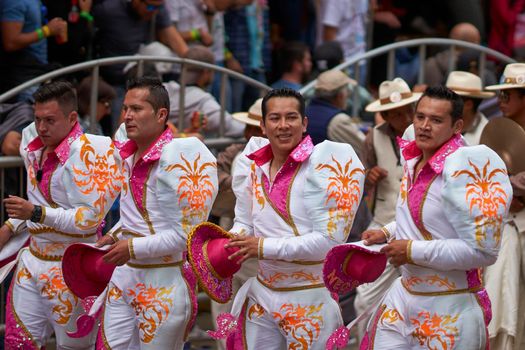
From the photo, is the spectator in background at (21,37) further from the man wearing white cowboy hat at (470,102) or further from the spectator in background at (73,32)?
the man wearing white cowboy hat at (470,102)

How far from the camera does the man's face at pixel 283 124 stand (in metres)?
7.27

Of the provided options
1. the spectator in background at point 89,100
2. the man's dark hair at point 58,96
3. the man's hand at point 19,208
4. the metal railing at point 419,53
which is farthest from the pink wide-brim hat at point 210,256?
the metal railing at point 419,53

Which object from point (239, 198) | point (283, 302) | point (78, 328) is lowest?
point (78, 328)

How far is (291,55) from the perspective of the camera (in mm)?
12062

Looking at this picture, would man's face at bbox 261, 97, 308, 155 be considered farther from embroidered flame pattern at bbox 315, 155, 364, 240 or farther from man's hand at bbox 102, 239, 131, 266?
man's hand at bbox 102, 239, 131, 266

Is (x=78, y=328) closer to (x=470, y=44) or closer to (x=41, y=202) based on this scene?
(x=41, y=202)

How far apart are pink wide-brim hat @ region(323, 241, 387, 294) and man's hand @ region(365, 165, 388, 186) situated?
8.91 ft

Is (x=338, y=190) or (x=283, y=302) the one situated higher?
(x=338, y=190)

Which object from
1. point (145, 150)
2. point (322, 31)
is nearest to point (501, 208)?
point (145, 150)

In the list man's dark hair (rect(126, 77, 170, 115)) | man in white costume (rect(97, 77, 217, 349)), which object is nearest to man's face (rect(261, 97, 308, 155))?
man in white costume (rect(97, 77, 217, 349))

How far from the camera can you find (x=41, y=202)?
8.10 m

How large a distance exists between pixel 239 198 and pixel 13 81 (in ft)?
11.6

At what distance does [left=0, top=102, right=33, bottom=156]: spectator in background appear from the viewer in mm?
9180

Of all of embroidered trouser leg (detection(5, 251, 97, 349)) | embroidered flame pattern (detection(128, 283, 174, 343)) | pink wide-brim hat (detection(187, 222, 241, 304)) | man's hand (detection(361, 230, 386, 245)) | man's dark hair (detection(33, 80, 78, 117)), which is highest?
man's dark hair (detection(33, 80, 78, 117))
